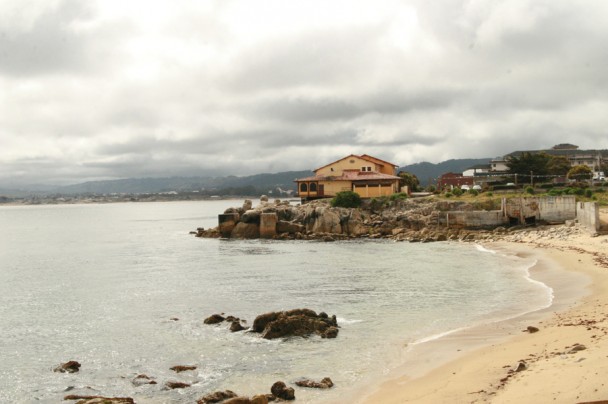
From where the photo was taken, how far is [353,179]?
78.1 meters

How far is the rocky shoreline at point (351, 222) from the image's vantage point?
61416 millimetres

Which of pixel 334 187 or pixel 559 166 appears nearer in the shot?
pixel 334 187

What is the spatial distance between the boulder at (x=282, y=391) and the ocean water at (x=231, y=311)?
254 millimetres

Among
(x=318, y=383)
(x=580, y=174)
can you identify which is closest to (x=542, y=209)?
(x=580, y=174)

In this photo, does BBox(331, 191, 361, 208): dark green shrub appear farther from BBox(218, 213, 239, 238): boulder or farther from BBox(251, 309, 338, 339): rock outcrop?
BBox(251, 309, 338, 339): rock outcrop

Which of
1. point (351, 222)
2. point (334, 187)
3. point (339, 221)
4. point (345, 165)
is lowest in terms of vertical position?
point (351, 222)

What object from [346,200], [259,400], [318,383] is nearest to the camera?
[259,400]

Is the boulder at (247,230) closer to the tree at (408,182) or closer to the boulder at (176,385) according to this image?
the tree at (408,182)

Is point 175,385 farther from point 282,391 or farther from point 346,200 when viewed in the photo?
point 346,200

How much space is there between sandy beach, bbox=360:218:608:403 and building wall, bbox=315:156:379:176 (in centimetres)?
5933

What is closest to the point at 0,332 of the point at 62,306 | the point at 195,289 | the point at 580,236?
the point at 62,306

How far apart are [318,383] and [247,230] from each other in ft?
176

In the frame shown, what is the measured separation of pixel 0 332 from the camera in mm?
23797

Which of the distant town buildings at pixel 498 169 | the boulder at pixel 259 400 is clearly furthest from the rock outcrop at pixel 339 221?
the boulder at pixel 259 400
